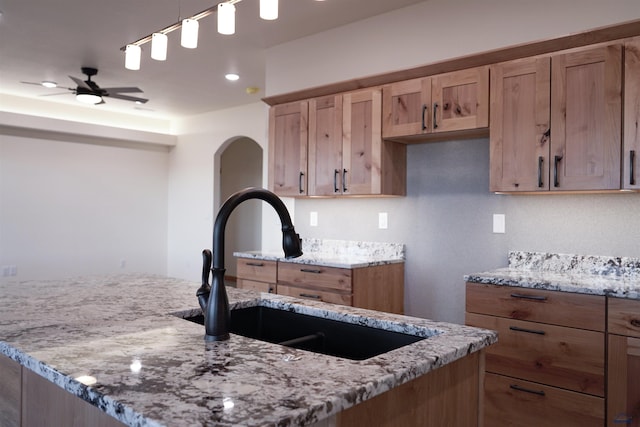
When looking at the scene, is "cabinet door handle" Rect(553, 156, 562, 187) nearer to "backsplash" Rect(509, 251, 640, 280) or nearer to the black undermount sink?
"backsplash" Rect(509, 251, 640, 280)

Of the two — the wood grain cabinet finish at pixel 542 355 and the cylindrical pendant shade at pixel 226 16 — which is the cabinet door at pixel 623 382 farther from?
the cylindrical pendant shade at pixel 226 16

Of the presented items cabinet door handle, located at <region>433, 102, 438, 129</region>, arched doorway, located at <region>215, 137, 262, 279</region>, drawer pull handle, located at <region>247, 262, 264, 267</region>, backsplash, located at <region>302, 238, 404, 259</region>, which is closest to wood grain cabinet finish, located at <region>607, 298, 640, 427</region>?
cabinet door handle, located at <region>433, 102, 438, 129</region>

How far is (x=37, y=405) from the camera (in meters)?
1.18

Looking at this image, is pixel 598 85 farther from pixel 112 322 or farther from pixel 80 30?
pixel 80 30

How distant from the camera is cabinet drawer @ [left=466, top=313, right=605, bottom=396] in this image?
89.4 inches

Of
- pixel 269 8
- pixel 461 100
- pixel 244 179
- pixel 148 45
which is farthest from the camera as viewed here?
pixel 244 179

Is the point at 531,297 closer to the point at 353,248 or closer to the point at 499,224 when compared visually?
the point at 499,224

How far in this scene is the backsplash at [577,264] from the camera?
270 cm

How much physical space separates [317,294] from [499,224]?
1351 mm

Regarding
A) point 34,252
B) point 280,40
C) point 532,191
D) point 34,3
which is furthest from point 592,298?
point 34,252

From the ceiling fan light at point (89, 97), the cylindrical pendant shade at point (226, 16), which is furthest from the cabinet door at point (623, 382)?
the ceiling fan light at point (89, 97)

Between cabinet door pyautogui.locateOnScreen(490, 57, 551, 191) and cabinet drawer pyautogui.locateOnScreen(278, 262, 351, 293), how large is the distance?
1.15 meters

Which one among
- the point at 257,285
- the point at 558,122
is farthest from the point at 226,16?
the point at 257,285

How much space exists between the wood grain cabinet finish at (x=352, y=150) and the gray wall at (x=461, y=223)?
0.25 metres
